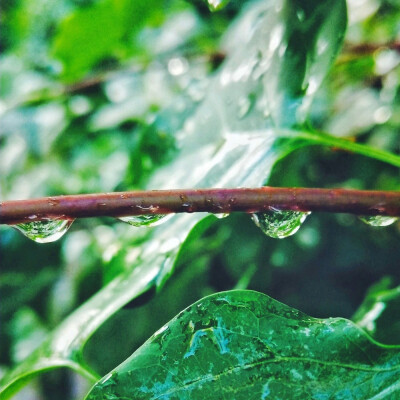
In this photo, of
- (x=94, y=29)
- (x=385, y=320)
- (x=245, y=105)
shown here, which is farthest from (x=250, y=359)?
(x=94, y=29)

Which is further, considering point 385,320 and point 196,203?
point 385,320

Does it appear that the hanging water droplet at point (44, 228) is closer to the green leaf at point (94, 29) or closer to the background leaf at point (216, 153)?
the background leaf at point (216, 153)

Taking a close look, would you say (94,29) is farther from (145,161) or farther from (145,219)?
(145,219)

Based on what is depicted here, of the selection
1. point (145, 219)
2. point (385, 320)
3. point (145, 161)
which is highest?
point (145, 219)

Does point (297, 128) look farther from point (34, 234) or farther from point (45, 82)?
point (45, 82)

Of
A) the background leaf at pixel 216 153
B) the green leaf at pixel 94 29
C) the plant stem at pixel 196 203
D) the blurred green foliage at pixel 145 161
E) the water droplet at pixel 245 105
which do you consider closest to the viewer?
the plant stem at pixel 196 203

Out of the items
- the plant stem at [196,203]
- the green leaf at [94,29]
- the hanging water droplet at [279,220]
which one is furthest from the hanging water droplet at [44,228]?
the green leaf at [94,29]
